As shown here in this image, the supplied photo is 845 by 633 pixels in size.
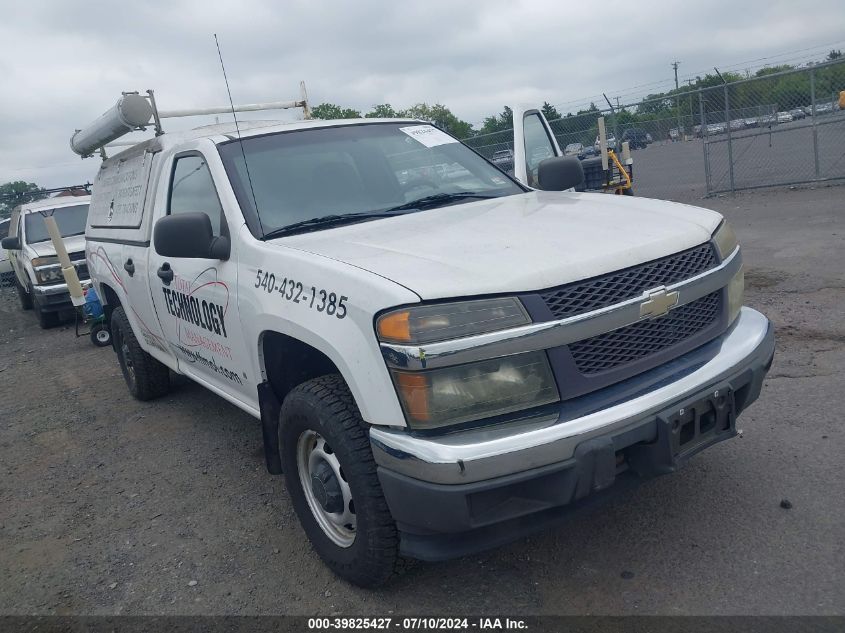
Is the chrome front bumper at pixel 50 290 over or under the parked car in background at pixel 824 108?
under

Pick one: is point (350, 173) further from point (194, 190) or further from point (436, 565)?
point (436, 565)

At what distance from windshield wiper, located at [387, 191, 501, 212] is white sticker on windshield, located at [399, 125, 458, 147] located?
0.55 metres

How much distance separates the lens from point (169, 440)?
5.11m

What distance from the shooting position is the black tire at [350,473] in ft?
8.61

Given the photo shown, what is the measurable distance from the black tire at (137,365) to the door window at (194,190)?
5.56ft

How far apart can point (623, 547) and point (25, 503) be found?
355 centimetres

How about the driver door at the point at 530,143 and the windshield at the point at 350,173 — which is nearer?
the windshield at the point at 350,173

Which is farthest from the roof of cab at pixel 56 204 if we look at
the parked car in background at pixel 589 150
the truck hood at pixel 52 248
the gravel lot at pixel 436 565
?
the parked car in background at pixel 589 150

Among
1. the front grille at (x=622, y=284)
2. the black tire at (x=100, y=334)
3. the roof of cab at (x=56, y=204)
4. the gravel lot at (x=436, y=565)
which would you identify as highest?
the roof of cab at (x=56, y=204)

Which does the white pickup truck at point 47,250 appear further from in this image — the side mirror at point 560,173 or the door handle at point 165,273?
the side mirror at point 560,173

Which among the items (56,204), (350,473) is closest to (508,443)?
(350,473)

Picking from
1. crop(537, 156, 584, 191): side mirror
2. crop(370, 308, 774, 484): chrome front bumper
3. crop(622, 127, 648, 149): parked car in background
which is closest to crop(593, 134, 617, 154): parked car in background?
crop(622, 127, 648, 149): parked car in background

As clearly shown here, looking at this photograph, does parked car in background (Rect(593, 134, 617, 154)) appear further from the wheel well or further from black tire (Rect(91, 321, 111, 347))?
the wheel well

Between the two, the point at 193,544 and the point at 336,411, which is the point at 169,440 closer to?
the point at 193,544
